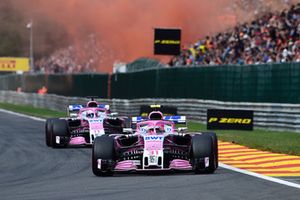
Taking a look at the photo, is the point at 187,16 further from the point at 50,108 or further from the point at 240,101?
the point at 50,108

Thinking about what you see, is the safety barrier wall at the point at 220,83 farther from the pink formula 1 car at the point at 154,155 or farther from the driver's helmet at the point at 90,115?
the pink formula 1 car at the point at 154,155

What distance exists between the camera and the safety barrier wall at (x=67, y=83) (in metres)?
48.3

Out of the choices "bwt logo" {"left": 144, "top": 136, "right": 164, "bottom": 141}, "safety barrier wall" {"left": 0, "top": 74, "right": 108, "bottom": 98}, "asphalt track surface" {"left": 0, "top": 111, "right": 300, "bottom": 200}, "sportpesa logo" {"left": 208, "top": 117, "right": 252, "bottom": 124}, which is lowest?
"asphalt track surface" {"left": 0, "top": 111, "right": 300, "bottom": 200}

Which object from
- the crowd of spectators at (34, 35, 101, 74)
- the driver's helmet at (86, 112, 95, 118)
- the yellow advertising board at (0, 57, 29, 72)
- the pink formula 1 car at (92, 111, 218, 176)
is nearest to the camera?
the pink formula 1 car at (92, 111, 218, 176)

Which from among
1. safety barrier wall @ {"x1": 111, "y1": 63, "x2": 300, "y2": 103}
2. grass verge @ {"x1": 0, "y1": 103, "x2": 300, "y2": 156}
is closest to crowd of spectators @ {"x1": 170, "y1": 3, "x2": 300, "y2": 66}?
safety barrier wall @ {"x1": 111, "y1": 63, "x2": 300, "y2": 103}

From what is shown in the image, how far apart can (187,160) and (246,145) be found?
Answer: 7.46 metres

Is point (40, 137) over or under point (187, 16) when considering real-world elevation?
under

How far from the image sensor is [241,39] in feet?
121

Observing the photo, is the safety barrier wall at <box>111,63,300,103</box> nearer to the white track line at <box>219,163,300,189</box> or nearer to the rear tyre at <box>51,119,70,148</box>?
the rear tyre at <box>51,119,70,148</box>

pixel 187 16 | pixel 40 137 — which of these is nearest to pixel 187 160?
pixel 40 137

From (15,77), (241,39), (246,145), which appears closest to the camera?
(246,145)

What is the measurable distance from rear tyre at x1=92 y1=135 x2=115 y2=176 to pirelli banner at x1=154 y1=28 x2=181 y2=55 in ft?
77.6

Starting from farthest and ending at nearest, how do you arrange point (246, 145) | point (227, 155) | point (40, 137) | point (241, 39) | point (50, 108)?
point (50, 108) → point (241, 39) → point (40, 137) → point (246, 145) → point (227, 155)

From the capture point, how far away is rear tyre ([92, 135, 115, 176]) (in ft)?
51.1
